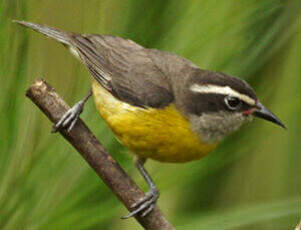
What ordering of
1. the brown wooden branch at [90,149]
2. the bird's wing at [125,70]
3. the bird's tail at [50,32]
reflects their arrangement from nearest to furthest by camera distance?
the bird's tail at [50,32] < the brown wooden branch at [90,149] < the bird's wing at [125,70]

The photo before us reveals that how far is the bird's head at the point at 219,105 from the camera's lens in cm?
160

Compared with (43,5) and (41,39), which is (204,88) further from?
(43,5)

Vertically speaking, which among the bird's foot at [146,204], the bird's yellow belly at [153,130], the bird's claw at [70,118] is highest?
the bird's claw at [70,118]

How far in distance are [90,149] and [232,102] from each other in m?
0.54

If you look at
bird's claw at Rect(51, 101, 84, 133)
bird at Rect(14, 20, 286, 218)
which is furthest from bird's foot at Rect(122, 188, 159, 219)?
bird's claw at Rect(51, 101, 84, 133)

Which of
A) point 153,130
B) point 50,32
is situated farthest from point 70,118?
point 153,130

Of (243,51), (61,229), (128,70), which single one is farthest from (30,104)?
(128,70)

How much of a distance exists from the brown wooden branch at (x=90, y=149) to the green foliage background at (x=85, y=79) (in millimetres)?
31

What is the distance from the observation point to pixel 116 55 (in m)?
1.93

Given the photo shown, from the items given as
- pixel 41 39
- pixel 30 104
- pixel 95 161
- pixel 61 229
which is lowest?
pixel 61 229

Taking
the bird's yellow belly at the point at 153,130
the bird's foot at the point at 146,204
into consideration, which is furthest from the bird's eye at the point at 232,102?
the bird's foot at the point at 146,204

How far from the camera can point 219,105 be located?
1752mm

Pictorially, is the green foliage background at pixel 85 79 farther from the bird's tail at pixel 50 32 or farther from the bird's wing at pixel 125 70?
the bird's wing at pixel 125 70

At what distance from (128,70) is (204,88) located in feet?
0.95
